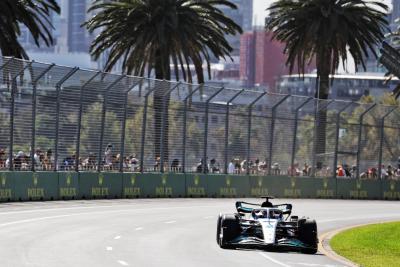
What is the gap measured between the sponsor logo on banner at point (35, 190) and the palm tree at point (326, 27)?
21273 mm

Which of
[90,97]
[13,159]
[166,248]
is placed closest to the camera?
[166,248]

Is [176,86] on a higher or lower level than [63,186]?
higher

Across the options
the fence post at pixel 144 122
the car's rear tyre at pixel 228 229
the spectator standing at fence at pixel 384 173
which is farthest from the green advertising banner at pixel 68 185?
the spectator standing at fence at pixel 384 173

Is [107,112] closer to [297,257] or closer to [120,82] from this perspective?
[120,82]

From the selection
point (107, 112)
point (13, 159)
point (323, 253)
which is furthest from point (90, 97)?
point (323, 253)

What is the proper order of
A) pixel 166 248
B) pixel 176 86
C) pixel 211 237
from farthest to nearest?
pixel 176 86 → pixel 211 237 → pixel 166 248

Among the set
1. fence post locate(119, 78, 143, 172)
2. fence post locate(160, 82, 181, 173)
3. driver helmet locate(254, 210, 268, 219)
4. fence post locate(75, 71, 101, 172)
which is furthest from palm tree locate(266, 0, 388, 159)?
driver helmet locate(254, 210, 268, 219)

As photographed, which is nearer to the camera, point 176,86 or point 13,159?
point 13,159

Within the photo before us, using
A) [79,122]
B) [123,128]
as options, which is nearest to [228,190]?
[123,128]

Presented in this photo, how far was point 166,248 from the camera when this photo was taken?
75.0 feet

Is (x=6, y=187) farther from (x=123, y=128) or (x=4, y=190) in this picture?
(x=123, y=128)

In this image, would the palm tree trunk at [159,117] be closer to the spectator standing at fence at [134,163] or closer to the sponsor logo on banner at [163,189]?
the sponsor logo on banner at [163,189]

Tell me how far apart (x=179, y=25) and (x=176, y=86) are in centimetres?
A: 953

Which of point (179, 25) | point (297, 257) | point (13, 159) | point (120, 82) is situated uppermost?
point (179, 25)
